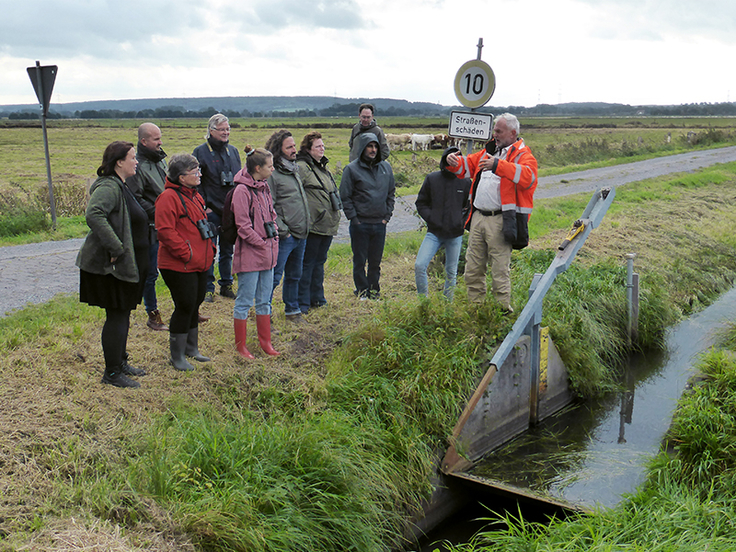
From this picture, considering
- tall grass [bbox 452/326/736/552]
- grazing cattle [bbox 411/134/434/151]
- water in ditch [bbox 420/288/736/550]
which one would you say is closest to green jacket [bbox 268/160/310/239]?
water in ditch [bbox 420/288/736/550]

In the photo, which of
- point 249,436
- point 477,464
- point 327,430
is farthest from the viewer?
point 477,464

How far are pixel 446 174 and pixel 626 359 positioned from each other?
3.58 metres

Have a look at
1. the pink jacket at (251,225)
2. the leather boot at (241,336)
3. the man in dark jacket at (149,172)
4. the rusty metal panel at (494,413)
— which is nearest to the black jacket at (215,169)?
the man in dark jacket at (149,172)

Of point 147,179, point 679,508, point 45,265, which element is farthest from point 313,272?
point 45,265

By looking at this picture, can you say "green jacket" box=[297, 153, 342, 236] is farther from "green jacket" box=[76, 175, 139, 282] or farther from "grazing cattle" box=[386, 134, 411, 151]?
"grazing cattle" box=[386, 134, 411, 151]

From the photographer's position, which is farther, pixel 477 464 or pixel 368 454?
pixel 477 464

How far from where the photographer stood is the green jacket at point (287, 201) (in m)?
6.52

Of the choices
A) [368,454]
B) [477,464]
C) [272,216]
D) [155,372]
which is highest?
[272,216]

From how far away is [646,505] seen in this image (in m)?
4.69

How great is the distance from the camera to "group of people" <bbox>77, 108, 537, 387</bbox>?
502 cm

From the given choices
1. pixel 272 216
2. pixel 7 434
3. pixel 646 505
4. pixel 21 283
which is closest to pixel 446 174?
pixel 272 216

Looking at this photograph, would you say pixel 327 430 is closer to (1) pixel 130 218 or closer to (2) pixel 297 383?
(2) pixel 297 383

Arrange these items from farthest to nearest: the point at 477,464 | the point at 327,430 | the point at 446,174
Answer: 1. the point at 446,174
2. the point at 477,464
3. the point at 327,430

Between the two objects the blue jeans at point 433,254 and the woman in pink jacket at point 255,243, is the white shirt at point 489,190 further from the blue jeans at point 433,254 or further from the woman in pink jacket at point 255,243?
the woman in pink jacket at point 255,243
